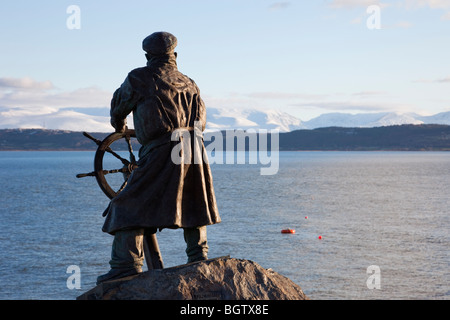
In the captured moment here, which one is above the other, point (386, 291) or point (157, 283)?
point (157, 283)

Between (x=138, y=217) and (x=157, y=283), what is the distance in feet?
2.58

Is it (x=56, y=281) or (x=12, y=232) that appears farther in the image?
(x=12, y=232)

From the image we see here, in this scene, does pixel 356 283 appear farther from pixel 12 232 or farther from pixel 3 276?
pixel 12 232

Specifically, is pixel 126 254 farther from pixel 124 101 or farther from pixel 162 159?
pixel 124 101

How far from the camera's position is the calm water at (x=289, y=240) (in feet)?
141

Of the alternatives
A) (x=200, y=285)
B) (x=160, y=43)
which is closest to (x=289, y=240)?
(x=160, y=43)

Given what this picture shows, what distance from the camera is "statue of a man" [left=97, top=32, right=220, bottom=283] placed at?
7.69m

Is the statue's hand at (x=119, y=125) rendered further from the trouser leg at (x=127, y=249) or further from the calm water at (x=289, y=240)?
the calm water at (x=289, y=240)

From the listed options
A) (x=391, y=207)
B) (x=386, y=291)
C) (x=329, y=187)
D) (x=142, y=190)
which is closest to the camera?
(x=142, y=190)

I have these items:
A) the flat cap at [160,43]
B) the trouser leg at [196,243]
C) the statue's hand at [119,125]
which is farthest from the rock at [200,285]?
the flat cap at [160,43]

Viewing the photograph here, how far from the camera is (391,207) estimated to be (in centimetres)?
8562

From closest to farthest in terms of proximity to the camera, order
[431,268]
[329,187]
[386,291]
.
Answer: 1. [386,291]
2. [431,268]
3. [329,187]

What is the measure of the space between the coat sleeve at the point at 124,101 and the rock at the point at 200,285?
187cm
